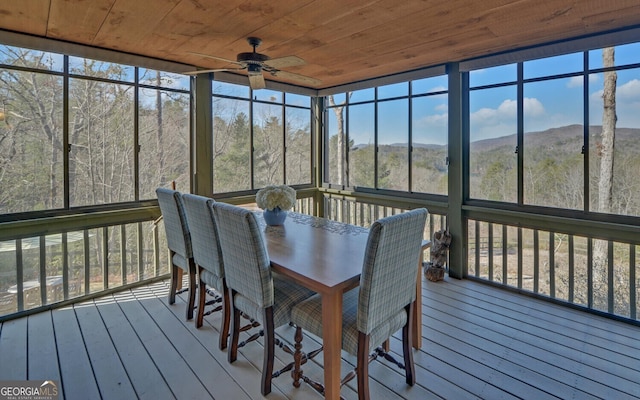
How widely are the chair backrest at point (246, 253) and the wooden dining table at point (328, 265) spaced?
13 centimetres

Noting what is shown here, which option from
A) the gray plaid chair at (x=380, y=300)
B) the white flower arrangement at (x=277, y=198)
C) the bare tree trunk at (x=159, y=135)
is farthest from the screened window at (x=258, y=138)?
the gray plaid chair at (x=380, y=300)

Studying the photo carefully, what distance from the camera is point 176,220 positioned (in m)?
2.86

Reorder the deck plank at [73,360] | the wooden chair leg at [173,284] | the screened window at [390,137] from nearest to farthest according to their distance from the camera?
the deck plank at [73,360], the wooden chair leg at [173,284], the screened window at [390,137]

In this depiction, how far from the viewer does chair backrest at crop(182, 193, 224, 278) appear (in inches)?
93.2

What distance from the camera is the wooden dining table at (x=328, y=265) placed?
5.84ft

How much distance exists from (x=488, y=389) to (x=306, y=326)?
46.2 inches

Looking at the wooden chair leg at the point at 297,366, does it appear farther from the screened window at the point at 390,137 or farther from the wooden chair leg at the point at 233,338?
the screened window at the point at 390,137

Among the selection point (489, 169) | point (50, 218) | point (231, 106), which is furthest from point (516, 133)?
point (50, 218)

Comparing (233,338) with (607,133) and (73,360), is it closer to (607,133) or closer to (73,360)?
(73,360)

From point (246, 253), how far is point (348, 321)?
2.29 ft

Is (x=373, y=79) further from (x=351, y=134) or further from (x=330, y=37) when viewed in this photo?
(x=330, y=37)

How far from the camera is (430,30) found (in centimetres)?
277

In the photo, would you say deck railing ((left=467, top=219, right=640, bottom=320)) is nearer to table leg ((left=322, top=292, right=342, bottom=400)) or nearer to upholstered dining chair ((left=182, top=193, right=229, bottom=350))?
table leg ((left=322, top=292, right=342, bottom=400))

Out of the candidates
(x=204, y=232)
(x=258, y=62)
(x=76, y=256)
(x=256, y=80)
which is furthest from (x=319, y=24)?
(x=76, y=256)
